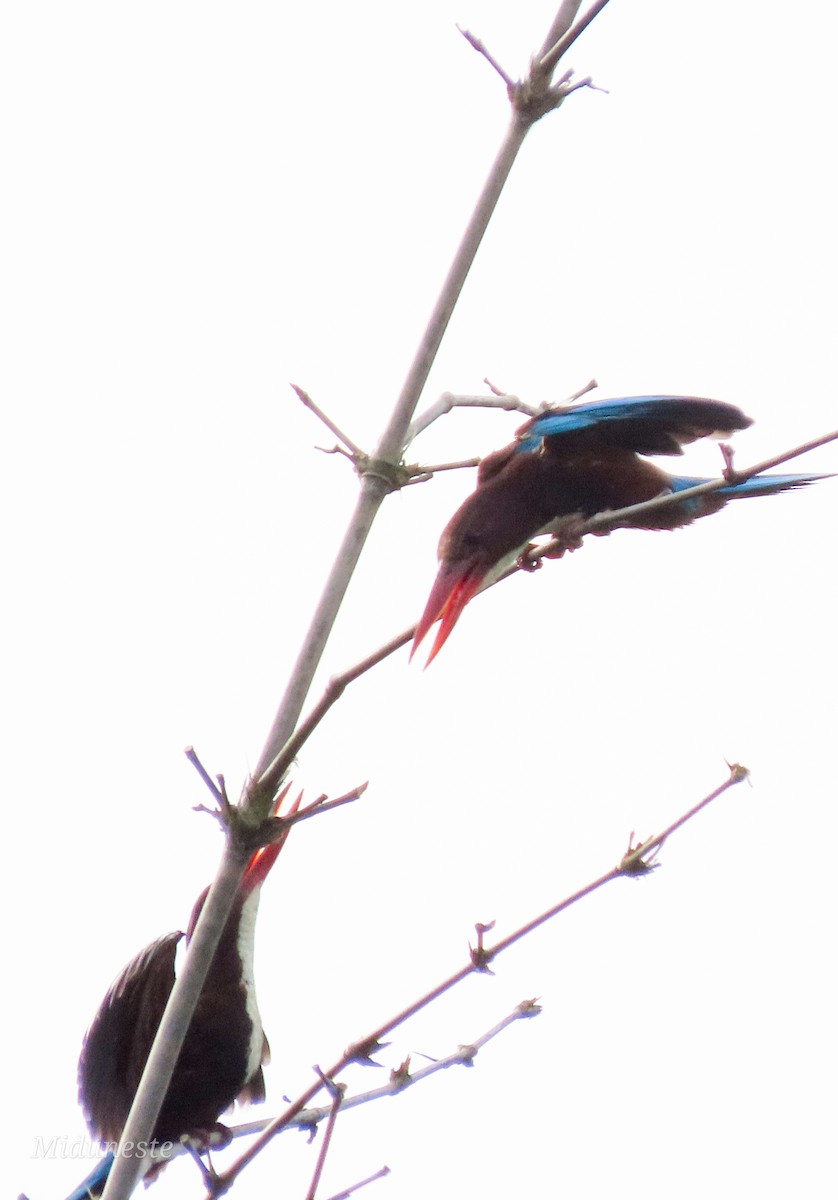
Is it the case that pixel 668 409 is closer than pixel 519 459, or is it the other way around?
pixel 668 409

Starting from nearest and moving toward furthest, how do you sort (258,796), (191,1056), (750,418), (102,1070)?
(258,796), (102,1070), (191,1056), (750,418)

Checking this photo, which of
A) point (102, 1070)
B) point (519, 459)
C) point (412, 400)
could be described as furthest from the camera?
point (519, 459)

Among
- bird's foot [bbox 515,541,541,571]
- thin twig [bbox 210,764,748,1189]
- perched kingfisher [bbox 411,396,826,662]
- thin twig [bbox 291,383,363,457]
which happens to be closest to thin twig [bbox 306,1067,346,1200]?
thin twig [bbox 210,764,748,1189]

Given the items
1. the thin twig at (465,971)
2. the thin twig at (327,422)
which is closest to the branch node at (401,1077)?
the thin twig at (465,971)

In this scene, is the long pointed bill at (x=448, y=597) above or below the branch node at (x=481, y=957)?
above

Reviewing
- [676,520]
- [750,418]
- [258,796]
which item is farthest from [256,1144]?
[676,520]

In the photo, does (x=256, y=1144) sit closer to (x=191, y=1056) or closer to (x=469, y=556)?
(x=191, y=1056)

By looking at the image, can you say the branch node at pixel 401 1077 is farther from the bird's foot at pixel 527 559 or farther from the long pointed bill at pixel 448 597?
the bird's foot at pixel 527 559
